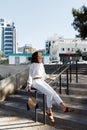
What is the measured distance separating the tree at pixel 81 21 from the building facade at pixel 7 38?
145 meters

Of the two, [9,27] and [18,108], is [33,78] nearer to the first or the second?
[18,108]

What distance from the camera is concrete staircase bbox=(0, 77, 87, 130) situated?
24.6ft

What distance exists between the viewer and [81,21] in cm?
2697

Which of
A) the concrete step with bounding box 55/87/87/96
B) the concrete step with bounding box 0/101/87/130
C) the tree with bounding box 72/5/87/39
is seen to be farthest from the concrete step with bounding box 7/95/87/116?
the tree with bounding box 72/5/87/39

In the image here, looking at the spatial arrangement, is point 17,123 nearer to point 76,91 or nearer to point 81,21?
point 76,91

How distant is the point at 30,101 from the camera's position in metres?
7.53

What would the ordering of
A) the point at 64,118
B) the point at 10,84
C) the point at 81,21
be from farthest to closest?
1. the point at 81,21
2. the point at 10,84
3. the point at 64,118

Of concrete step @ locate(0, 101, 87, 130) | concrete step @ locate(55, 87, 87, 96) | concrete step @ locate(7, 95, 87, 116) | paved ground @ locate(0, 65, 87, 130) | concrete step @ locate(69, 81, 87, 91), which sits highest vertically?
concrete step @ locate(69, 81, 87, 91)

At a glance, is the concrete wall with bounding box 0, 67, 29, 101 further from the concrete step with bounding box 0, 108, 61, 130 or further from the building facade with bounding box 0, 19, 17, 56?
the building facade with bounding box 0, 19, 17, 56

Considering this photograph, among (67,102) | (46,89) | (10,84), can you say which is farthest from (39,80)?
(10,84)

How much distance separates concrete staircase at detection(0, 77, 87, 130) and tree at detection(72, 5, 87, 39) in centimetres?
1645

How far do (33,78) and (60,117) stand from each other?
120 centimetres

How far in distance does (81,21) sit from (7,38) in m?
155

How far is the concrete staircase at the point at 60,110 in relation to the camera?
24.6ft
